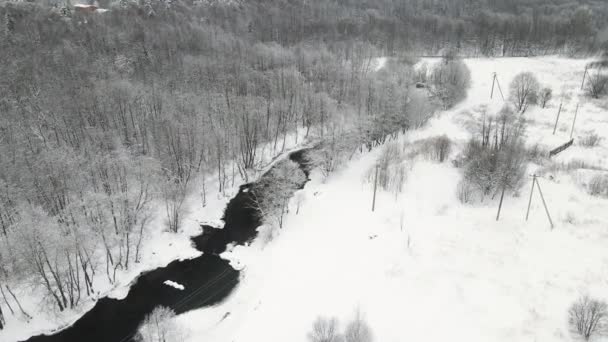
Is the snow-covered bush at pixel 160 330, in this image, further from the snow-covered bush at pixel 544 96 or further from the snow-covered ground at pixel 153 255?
the snow-covered bush at pixel 544 96

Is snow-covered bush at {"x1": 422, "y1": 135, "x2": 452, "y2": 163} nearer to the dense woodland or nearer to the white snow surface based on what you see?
the dense woodland

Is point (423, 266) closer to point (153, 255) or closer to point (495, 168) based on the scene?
point (495, 168)

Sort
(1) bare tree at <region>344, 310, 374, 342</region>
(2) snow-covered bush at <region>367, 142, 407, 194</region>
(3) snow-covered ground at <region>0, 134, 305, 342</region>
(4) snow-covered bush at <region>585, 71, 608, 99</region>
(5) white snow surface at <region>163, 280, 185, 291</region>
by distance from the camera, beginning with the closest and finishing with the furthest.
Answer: (1) bare tree at <region>344, 310, 374, 342</region>, (3) snow-covered ground at <region>0, 134, 305, 342</region>, (5) white snow surface at <region>163, 280, 185, 291</region>, (2) snow-covered bush at <region>367, 142, 407, 194</region>, (4) snow-covered bush at <region>585, 71, 608, 99</region>

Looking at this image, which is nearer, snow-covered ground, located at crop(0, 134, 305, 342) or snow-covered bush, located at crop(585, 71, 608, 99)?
snow-covered ground, located at crop(0, 134, 305, 342)

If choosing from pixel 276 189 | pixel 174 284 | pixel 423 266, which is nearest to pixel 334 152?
pixel 276 189

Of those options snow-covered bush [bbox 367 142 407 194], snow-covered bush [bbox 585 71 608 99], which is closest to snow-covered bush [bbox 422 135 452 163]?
snow-covered bush [bbox 367 142 407 194]

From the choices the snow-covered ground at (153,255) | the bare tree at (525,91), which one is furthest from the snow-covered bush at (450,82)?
the snow-covered ground at (153,255)

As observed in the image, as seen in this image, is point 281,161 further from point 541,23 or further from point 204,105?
point 541,23
